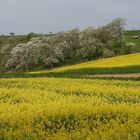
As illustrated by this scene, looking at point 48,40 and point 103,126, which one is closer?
point 103,126

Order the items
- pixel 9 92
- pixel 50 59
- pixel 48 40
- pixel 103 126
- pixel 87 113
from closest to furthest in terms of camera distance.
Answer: pixel 103 126 < pixel 87 113 < pixel 9 92 < pixel 50 59 < pixel 48 40

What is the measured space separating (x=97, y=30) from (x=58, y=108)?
10117cm

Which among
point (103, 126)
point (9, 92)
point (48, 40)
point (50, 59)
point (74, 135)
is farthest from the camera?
point (48, 40)

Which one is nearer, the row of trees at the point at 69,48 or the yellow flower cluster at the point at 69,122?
the yellow flower cluster at the point at 69,122

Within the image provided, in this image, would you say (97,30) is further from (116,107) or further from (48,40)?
(116,107)

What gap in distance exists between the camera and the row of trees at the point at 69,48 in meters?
107

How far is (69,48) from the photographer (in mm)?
112750

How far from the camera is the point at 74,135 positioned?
10680mm

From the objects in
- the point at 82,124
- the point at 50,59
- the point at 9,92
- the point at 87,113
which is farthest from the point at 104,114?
the point at 50,59

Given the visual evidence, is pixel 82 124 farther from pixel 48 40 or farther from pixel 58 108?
pixel 48 40

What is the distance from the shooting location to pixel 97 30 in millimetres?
114250

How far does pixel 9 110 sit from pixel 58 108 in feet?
4.51

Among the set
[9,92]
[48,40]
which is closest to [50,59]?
[48,40]

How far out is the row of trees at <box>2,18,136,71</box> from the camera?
107125 millimetres
